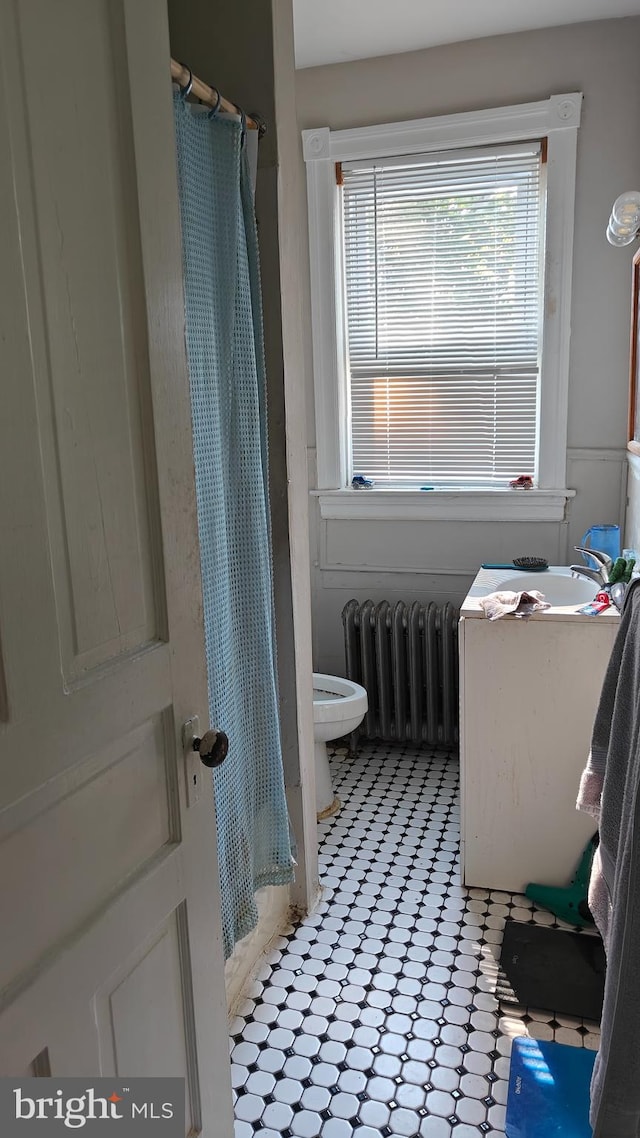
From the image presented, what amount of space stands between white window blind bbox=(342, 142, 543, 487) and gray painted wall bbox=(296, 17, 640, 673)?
0.17 m

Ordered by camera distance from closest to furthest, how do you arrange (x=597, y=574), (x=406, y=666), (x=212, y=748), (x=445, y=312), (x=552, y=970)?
(x=212, y=748) → (x=552, y=970) → (x=597, y=574) → (x=445, y=312) → (x=406, y=666)

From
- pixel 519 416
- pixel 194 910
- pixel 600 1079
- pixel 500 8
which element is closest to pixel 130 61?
pixel 194 910

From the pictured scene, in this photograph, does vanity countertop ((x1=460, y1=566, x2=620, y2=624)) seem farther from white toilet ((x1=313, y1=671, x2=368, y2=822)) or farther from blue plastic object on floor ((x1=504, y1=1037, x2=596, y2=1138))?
blue plastic object on floor ((x1=504, y1=1037, x2=596, y2=1138))

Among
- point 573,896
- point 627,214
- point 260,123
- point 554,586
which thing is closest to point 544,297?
point 627,214

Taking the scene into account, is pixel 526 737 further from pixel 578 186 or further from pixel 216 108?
pixel 578 186

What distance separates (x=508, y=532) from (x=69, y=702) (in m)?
2.44

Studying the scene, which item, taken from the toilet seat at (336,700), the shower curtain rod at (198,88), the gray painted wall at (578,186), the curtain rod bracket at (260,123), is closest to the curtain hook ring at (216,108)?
the shower curtain rod at (198,88)

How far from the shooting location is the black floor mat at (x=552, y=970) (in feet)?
6.11

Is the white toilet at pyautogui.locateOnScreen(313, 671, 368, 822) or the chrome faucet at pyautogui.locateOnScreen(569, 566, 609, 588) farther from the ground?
the chrome faucet at pyautogui.locateOnScreen(569, 566, 609, 588)

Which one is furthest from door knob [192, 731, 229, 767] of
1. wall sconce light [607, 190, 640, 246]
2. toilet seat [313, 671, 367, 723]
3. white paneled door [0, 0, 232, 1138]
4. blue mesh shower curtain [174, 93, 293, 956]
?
wall sconce light [607, 190, 640, 246]

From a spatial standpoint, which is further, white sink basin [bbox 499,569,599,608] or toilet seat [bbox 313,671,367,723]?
toilet seat [bbox 313,671,367,723]

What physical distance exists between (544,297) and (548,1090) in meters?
2.43

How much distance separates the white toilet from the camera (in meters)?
2.68

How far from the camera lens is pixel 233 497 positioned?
1.65 metres
